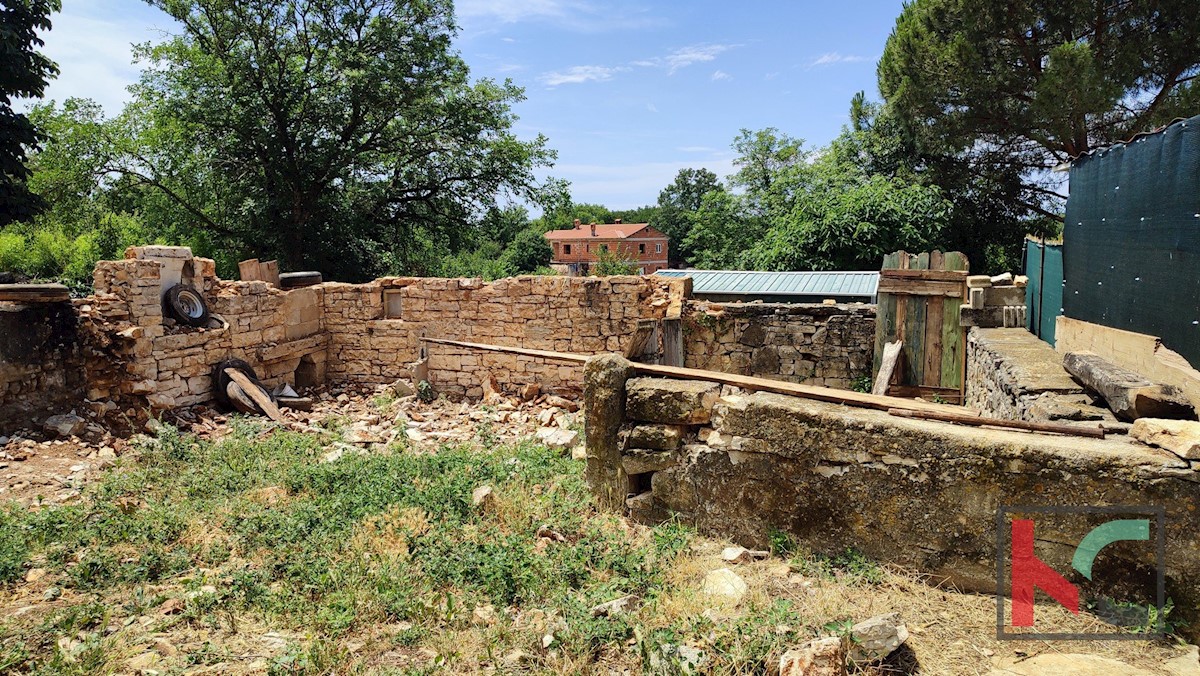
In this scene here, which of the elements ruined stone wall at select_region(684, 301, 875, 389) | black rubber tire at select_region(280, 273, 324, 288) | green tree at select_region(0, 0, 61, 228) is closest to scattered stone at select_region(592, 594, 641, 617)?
ruined stone wall at select_region(684, 301, 875, 389)

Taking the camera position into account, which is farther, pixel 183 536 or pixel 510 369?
pixel 510 369

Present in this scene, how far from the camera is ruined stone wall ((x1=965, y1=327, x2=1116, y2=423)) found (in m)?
3.55

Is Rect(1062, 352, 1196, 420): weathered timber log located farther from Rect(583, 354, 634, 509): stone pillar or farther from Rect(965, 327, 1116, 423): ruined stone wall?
Rect(583, 354, 634, 509): stone pillar

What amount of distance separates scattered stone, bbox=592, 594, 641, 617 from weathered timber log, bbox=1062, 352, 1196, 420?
260cm

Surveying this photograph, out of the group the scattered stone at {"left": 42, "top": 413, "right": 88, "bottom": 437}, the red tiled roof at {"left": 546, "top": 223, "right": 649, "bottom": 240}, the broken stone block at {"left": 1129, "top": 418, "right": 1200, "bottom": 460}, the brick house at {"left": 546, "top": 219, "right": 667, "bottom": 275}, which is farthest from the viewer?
the red tiled roof at {"left": 546, "top": 223, "right": 649, "bottom": 240}

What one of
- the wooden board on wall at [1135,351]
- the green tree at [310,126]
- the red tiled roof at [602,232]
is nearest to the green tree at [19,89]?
the green tree at [310,126]

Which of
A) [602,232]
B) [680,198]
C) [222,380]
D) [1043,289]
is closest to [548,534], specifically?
[1043,289]

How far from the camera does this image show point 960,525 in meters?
3.25

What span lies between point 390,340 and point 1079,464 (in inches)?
353

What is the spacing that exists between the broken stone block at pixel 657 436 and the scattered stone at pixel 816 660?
1.69m

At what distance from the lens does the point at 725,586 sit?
3.41 m

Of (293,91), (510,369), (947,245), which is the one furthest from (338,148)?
(947,245)

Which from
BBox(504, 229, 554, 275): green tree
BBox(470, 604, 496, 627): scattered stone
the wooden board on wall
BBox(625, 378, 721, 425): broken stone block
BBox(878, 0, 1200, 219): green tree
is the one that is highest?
BBox(878, 0, 1200, 219): green tree

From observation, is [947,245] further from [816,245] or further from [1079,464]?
[1079,464]
